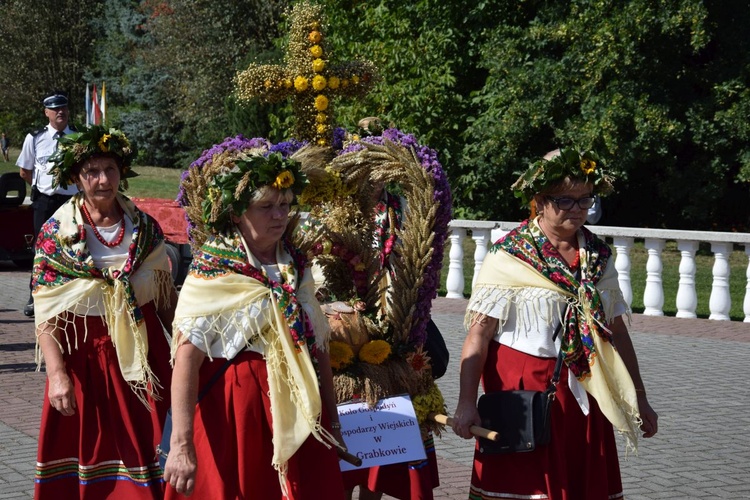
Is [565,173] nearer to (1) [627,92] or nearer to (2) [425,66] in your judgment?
(1) [627,92]

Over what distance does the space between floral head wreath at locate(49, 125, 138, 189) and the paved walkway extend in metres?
1.81

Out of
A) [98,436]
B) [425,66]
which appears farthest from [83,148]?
[425,66]

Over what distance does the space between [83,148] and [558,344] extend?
241cm

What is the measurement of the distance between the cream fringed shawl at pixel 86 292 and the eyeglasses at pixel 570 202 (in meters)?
2.01

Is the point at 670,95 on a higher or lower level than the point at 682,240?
higher

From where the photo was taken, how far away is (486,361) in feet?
14.9

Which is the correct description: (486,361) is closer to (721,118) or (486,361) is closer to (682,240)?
(682,240)

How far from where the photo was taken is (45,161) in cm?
1084

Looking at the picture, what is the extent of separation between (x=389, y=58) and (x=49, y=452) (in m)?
17.3

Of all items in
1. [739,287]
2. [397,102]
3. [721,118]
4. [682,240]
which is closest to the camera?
[682,240]

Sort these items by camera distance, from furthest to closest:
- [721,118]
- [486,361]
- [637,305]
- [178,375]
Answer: [721,118]
[637,305]
[486,361]
[178,375]

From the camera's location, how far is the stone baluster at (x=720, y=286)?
12.1 metres

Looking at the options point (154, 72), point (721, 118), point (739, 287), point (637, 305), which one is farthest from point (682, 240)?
point (154, 72)

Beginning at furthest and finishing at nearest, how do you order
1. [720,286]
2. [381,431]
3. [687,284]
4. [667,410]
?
[687,284]
[720,286]
[667,410]
[381,431]
